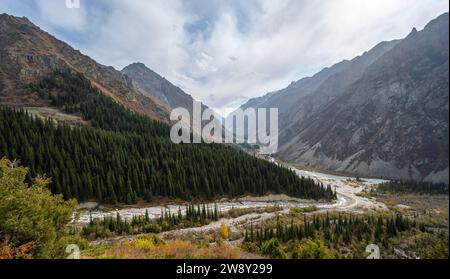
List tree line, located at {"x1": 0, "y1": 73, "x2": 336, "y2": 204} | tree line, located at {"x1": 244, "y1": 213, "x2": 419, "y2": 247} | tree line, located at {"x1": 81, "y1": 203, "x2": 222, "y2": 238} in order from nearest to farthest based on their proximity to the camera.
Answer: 1. tree line, located at {"x1": 244, "y1": 213, "x2": 419, "y2": 247}
2. tree line, located at {"x1": 81, "y1": 203, "x2": 222, "y2": 238}
3. tree line, located at {"x1": 0, "y1": 73, "x2": 336, "y2": 204}

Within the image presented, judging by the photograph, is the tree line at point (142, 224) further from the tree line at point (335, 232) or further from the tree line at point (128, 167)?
the tree line at point (128, 167)

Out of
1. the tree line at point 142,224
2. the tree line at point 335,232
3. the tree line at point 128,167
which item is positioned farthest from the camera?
the tree line at point 128,167

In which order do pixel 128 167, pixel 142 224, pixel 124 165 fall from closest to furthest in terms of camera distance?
1. pixel 142 224
2. pixel 128 167
3. pixel 124 165

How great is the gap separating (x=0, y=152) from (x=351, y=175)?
172803mm

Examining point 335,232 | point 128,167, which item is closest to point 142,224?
point 128,167

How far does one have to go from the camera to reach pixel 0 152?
6788cm

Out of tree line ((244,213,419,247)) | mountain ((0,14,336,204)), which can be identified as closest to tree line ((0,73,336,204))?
mountain ((0,14,336,204))

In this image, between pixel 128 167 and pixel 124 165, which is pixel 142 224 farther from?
pixel 124 165

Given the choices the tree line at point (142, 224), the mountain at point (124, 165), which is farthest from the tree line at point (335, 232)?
the mountain at point (124, 165)

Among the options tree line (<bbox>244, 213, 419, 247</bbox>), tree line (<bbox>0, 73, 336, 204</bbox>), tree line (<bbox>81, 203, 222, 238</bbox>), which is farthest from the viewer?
tree line (<bbox>0, 73, 336, 204</bbox>)

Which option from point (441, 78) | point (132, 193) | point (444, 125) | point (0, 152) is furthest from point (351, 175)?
point (0, 152)

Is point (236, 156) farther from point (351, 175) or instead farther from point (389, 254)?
point (351, 175)

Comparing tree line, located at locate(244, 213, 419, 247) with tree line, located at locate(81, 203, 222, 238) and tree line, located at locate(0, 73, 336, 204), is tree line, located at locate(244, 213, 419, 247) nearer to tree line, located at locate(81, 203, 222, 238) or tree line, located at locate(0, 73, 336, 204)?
tree line, located at locate(81, 203, 222, 238)
